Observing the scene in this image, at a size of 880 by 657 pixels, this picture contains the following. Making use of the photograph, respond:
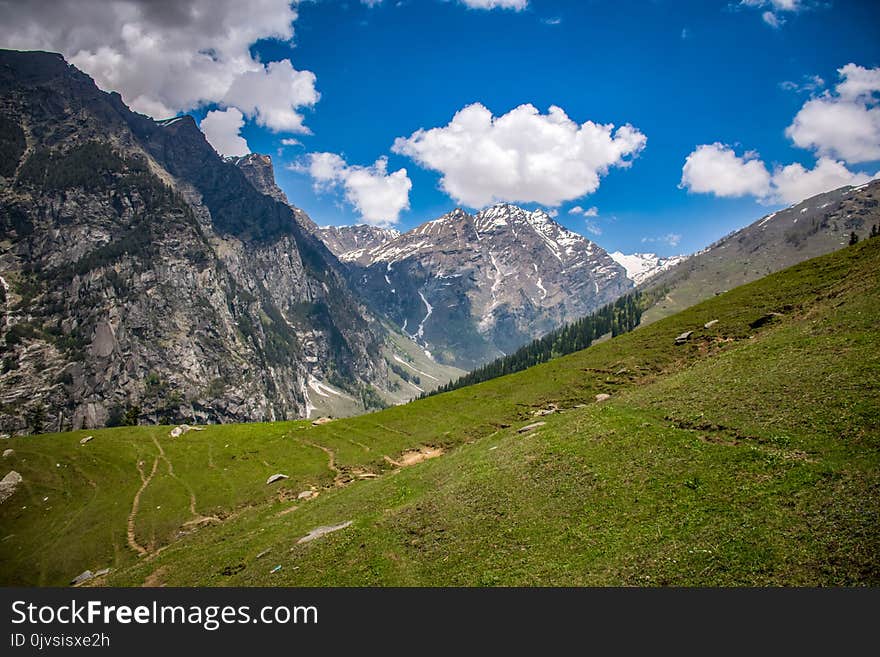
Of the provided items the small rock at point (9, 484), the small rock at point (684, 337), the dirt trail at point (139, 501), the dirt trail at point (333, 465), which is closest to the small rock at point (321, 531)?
the dirt trail at point (333, 465)

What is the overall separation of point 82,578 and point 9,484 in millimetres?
26605

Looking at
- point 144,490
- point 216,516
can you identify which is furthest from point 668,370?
point 144,490

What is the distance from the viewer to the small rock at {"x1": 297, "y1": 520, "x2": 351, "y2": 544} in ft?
97.9

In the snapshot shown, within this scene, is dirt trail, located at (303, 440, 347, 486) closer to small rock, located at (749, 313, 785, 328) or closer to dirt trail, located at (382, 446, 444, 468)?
dirt trail, located at (382, 446, 444, 468)

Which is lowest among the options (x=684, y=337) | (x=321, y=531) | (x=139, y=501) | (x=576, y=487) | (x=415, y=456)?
(x=321, y=531)

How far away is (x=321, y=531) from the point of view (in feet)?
101

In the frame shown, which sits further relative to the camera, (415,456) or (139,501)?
(415,456)

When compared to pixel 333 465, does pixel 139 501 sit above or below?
above

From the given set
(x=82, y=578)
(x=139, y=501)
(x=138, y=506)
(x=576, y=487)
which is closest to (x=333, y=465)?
(x=138, y=506)

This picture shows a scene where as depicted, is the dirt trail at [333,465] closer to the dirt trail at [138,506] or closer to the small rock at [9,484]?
the dirt trail at [138,506]

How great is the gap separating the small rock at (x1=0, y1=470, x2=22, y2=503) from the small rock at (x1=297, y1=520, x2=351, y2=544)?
5239cm

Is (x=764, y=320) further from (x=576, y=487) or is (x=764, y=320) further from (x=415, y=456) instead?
(x=415, y=456)

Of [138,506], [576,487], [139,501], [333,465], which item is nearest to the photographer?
[576,487]

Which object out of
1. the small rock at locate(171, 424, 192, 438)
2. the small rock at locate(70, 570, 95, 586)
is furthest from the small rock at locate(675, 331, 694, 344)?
the small rock at locate(171, 424, 192, 438)
